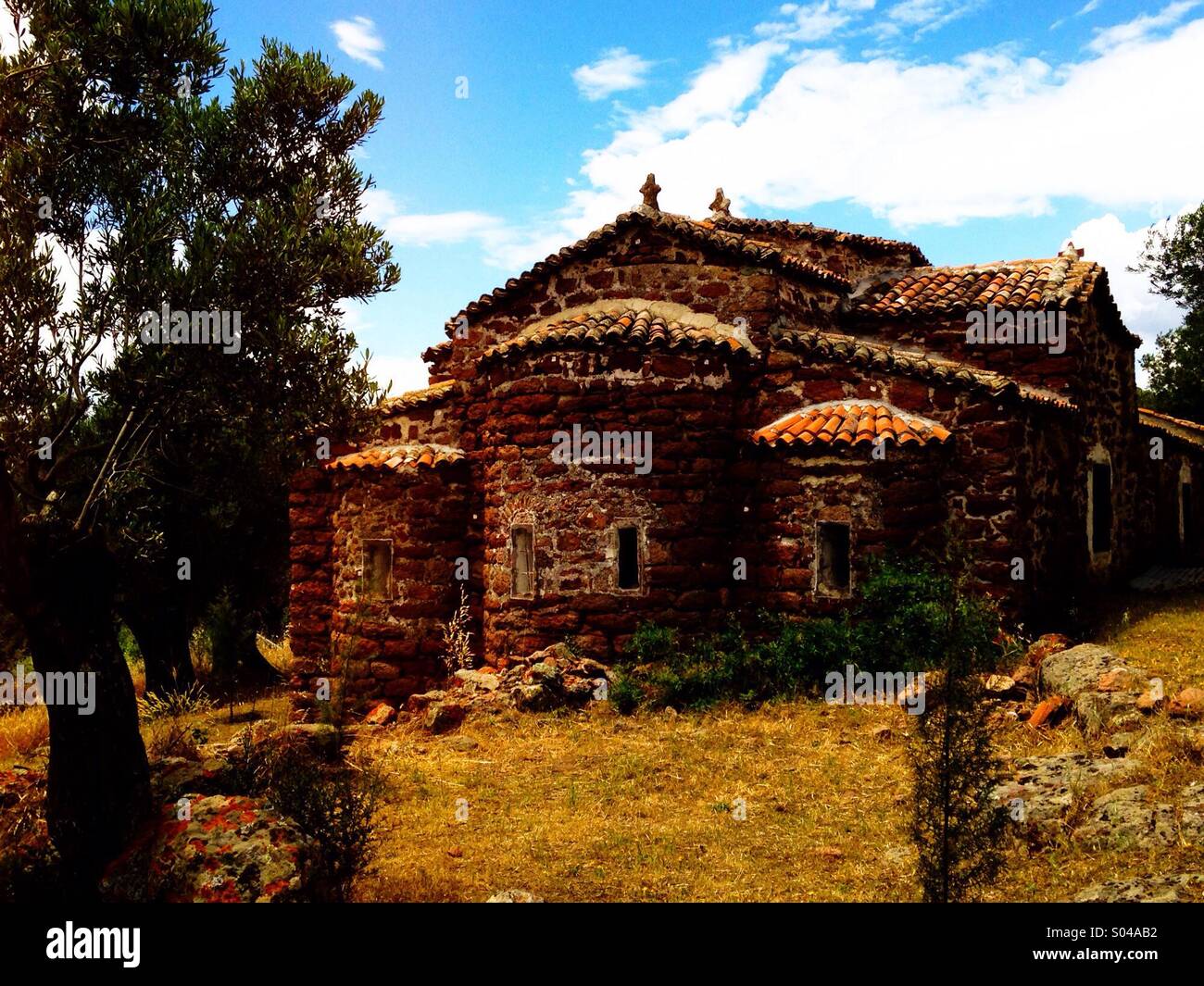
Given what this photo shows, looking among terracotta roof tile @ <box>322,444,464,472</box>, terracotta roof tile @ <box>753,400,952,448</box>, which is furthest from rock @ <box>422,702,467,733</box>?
terracotta roof tile @ <box>753,400,952,448</box>

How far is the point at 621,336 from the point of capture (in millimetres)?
12688

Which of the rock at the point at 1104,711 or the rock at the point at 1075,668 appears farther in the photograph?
the rock at the point at 1075,668

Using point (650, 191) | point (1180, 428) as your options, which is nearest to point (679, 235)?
point (650, 191)

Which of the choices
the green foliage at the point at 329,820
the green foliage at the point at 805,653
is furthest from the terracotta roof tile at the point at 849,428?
the green foliage at the point at 329,820

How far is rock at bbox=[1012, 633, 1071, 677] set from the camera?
36.9 feet

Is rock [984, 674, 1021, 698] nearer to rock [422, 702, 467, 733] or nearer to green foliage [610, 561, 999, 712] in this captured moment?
green foliage [610, 561, 999, 712]

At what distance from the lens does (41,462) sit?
25.7 feet

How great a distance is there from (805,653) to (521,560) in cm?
408

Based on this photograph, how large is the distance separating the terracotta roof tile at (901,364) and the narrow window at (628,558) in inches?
138

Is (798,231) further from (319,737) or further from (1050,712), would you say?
(319,737)

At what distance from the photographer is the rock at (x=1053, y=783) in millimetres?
7102

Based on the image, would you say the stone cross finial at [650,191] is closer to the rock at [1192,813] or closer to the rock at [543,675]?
the rock at [543,675]

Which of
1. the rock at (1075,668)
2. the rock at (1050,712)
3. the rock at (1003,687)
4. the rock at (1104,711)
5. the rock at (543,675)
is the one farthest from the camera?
the rock at (543,675)
